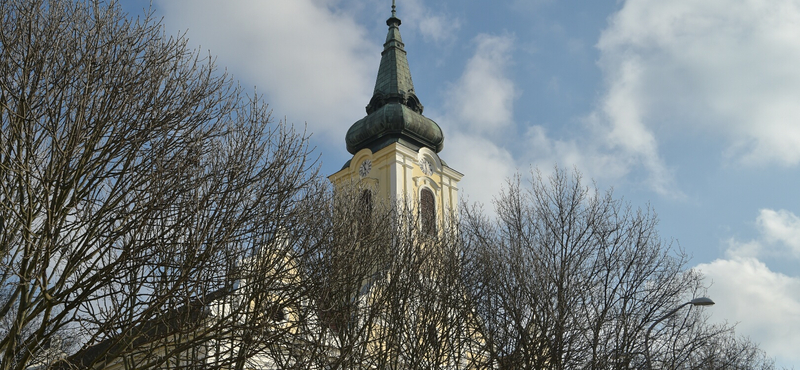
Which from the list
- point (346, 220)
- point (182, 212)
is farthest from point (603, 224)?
point (182, 212)

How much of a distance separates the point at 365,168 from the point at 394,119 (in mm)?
2959

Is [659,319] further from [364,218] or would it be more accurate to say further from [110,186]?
[110,186]

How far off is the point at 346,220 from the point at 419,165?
1989 cm

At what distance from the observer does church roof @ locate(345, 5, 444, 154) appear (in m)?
34.5

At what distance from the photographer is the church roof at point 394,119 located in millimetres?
34469

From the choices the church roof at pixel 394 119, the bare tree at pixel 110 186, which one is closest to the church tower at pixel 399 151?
the church roof at pixel 394 119

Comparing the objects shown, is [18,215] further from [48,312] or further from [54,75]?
[54,75]

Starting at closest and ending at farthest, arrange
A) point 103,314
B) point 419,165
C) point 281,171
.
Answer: point 103,314 → point 281,171 → point 419,165

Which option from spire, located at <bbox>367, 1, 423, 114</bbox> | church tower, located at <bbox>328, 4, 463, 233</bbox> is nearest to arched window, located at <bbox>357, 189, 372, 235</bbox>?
church tower, located at <bbox>328, 4, 463, 233</bbox>

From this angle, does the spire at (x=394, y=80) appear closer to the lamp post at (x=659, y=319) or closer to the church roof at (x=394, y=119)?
the church roof at (x=394, y=119)

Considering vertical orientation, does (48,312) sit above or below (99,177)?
below

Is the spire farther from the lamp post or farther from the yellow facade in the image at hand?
the lamp post

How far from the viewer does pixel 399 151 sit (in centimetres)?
3244

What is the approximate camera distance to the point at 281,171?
9.34 m
